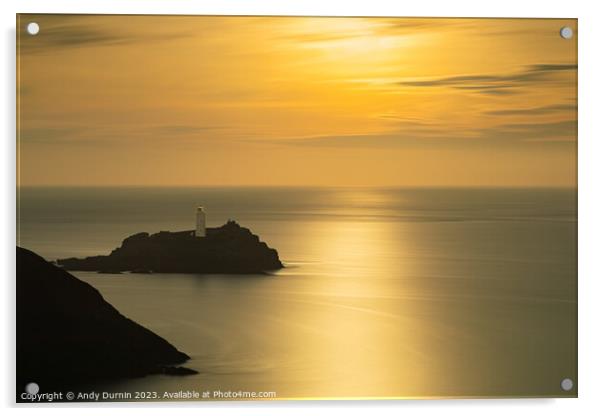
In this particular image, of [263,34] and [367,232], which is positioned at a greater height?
[263,34]

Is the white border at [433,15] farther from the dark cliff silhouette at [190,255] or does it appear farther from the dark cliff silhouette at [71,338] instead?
the dark cliff silhouette at [190,255]

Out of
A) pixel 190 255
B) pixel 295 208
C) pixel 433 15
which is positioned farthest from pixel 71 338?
pixel 433 15

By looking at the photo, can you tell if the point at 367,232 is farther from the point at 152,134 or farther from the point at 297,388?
the point at 152,134

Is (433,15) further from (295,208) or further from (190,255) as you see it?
(190,255)

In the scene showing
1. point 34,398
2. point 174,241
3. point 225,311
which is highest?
point 174,241

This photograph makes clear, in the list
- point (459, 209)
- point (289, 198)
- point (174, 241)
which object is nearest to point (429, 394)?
point (459, 209)
